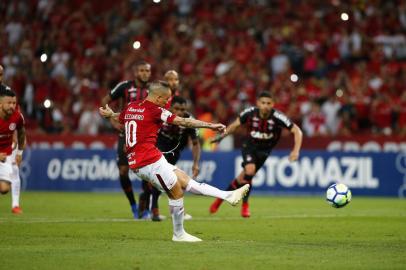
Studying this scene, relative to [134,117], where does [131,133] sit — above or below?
below

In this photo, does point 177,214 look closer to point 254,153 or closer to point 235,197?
point 235,197

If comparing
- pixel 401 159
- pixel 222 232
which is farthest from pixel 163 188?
pixel 401 159

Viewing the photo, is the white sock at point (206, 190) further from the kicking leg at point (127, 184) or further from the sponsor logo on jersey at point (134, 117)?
the kicking leg at point (127, 184)

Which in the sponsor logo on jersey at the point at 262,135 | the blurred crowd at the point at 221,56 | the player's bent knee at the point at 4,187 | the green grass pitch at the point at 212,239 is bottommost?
the green grass pitch at the point at 212,239

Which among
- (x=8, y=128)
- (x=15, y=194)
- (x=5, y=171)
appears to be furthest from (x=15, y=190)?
(x=5, y=171)

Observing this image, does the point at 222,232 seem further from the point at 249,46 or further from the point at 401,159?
the point at 249,46

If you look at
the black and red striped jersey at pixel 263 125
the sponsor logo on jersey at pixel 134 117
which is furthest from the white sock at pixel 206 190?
the black and red striped jersey at pixel 263 125

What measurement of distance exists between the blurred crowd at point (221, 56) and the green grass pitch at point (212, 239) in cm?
718

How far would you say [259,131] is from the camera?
691 inches

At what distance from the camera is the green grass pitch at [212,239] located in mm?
9781

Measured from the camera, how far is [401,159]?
957 inches

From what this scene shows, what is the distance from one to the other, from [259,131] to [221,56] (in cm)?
1276

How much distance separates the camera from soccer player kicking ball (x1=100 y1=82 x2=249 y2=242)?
39.2 feet

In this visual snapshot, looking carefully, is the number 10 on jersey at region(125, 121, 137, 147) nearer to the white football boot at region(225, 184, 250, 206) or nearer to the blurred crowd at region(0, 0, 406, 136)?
the white football boot at region(225, 184, 250, 206)
